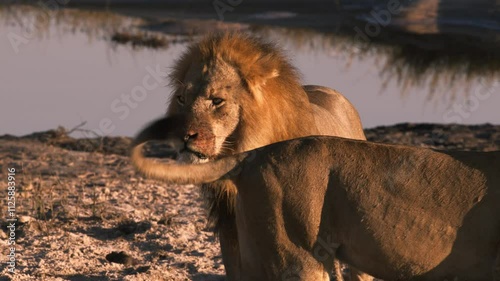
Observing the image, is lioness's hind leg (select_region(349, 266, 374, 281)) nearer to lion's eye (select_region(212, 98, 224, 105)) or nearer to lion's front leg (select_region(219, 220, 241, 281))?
lion's front leg (select_region(219, 220, 241, 281))

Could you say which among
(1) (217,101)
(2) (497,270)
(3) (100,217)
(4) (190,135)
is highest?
(1) (217,101)

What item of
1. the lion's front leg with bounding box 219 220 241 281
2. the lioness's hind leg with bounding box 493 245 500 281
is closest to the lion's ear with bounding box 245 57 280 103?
the lion's front leg with bounding box 219 220 241 281

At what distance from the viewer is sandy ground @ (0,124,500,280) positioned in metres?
7.23

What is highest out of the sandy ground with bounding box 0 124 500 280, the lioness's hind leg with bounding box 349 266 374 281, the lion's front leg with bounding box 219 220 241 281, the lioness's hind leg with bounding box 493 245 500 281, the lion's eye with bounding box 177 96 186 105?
the lion's eye with bounding box 177 96 186 105

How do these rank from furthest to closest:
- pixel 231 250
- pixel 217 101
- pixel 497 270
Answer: pixel 231 250, pixel 217 101, pixel 497 270

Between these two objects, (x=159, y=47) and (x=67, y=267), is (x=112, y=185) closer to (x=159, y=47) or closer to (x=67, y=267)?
(x=67, y=267)

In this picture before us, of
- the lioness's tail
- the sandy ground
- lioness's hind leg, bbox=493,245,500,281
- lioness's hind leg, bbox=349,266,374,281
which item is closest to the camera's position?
lioness's hind leg, bbox=493,245,500,281

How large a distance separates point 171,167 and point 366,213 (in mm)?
824

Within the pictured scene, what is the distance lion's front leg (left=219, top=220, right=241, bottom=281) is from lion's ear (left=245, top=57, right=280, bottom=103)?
0.67m

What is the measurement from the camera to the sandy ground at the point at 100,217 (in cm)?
723

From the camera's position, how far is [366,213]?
5035 mm

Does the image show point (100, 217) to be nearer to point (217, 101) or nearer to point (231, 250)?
point (231, 250)

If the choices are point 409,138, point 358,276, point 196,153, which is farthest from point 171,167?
point 409,138

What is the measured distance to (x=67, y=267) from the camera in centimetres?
716
